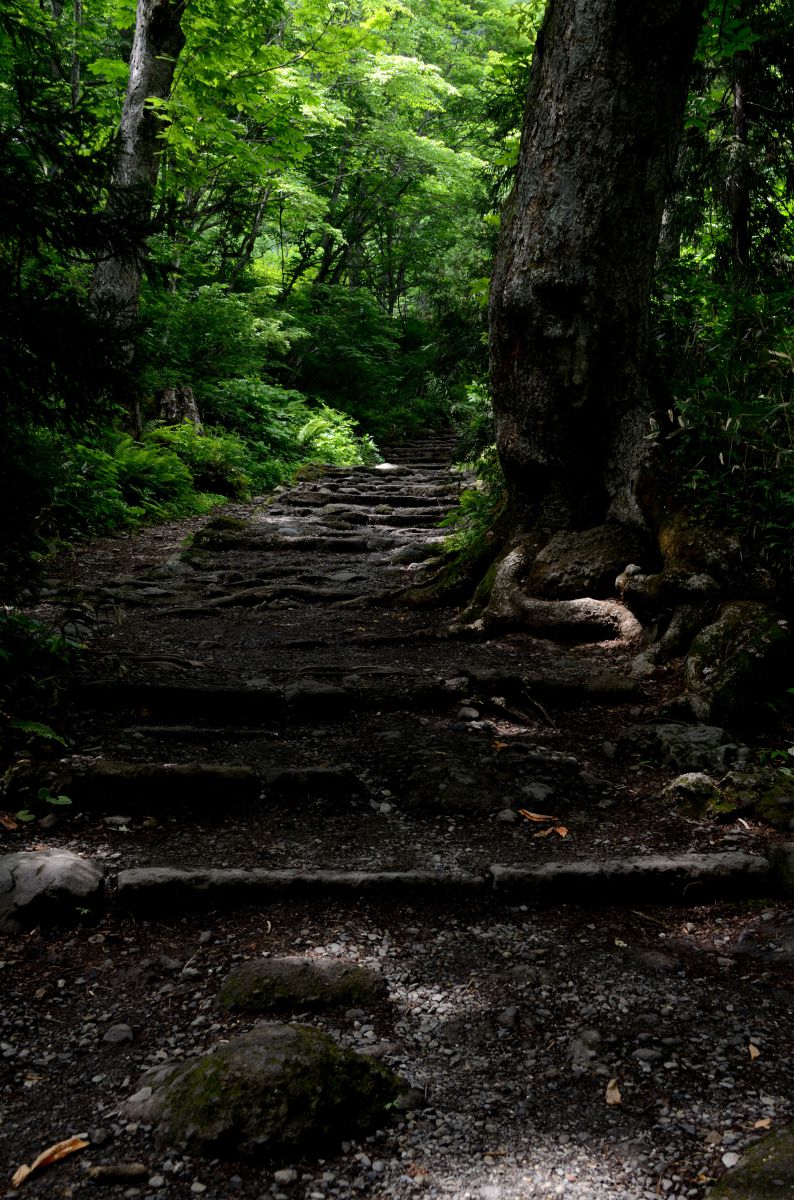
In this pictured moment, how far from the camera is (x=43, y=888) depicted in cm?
260

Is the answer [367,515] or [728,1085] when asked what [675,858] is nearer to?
[728,1085]

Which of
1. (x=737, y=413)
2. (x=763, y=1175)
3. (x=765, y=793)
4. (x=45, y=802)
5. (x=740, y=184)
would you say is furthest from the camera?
(x=740, y=184)

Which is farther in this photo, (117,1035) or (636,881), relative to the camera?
(636,881)

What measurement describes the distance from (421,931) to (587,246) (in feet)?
15.9

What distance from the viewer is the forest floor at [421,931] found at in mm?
1753

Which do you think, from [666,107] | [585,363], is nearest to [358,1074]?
[585,363]

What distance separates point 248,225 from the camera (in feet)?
56.0

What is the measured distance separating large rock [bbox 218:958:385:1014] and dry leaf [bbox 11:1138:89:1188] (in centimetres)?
57

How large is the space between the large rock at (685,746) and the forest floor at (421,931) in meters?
0.06

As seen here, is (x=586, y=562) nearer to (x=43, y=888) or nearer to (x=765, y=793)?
(x=765, y=793)

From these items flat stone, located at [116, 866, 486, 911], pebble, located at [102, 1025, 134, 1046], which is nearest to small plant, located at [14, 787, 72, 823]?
flat stone, located at [116, 866, 486, 911]

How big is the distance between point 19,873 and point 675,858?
→ 2475 millimetres

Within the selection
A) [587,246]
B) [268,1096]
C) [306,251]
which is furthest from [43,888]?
[306,251]

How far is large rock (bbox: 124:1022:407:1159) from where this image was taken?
171cm
